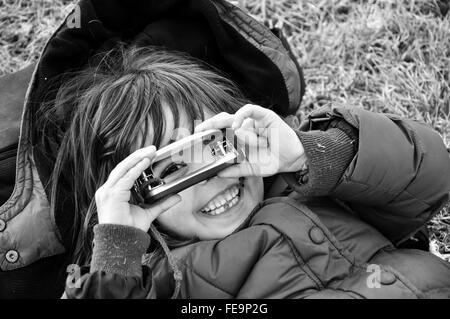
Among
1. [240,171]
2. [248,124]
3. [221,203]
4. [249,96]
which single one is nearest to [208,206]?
[221,203]

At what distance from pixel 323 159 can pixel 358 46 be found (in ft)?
3.34

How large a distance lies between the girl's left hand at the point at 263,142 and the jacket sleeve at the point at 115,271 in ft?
1.01

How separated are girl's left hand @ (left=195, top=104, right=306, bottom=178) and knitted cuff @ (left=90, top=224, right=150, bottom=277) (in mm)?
299

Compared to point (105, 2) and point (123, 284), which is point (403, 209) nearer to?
point (123, 284)

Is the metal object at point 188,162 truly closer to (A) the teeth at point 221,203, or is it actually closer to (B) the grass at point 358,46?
(A) the teeth at point 221,203

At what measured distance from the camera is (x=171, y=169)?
1.69 metres

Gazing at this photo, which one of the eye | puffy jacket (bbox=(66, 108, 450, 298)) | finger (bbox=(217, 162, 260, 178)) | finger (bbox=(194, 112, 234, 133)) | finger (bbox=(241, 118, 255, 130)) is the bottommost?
puffy jacket (bbox=(66, 108, 450, 298))

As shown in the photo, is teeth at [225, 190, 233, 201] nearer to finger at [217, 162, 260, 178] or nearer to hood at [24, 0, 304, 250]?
finger at [217, 162, 260, 178]

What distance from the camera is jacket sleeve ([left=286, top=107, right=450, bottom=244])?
1.68 meters

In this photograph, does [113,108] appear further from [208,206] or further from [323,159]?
[323,159]

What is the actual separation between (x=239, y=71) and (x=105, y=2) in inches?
18.6

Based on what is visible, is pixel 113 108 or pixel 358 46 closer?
pixel 113 108

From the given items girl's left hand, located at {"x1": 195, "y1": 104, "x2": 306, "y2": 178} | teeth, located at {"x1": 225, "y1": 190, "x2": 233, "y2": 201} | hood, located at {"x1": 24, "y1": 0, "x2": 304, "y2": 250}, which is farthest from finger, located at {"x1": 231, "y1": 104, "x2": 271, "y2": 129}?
hood, located at {"x1": 24, "y1": 0, "x2": 304, "y2": 250}

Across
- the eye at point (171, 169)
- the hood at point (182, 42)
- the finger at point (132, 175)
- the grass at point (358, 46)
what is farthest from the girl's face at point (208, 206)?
the grass at point (358, 46)
